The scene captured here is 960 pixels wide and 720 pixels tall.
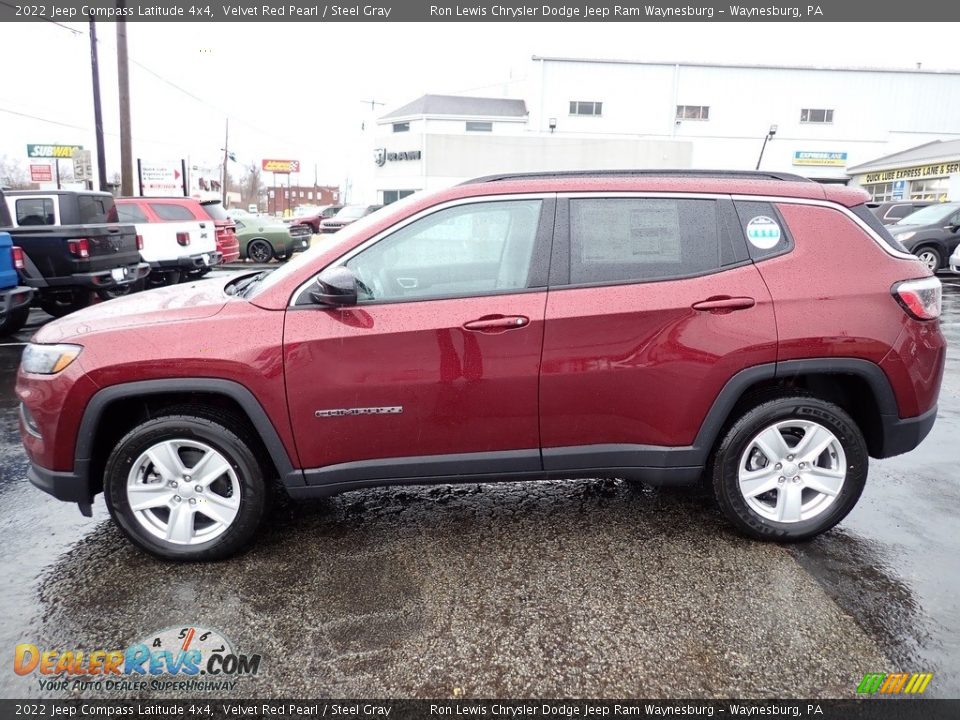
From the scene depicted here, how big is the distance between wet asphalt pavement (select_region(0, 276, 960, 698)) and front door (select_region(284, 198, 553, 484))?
498mm

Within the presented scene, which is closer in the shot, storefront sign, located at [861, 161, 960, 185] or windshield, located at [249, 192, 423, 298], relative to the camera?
windshield, located at [249, 192, 423, 298]

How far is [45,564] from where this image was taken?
3.22m

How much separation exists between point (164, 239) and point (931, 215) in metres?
17.2

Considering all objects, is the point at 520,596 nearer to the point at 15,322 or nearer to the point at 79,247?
the point at 79,247

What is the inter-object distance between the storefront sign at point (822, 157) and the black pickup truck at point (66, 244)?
146 feet

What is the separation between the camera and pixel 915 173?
31938mm

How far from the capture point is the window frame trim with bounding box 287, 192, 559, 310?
3.09 metres

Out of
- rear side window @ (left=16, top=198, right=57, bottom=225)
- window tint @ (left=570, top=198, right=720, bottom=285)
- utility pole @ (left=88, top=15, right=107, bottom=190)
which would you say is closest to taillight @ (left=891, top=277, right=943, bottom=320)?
window tint @ (left=570, top=198, right=720, bottom=285)

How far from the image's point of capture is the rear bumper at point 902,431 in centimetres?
325

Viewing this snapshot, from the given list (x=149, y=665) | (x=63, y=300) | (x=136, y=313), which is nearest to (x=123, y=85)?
(x=63, y=300)

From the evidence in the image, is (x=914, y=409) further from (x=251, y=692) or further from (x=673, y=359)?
(x=251, y=692)

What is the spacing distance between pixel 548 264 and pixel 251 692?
2.17 m

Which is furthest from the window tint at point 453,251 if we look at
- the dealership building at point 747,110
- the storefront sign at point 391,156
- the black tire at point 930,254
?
the dealership building at point 747,110

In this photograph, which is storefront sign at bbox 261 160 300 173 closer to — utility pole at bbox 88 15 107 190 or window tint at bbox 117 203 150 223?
utility pole at bbox 88 15 107 190
